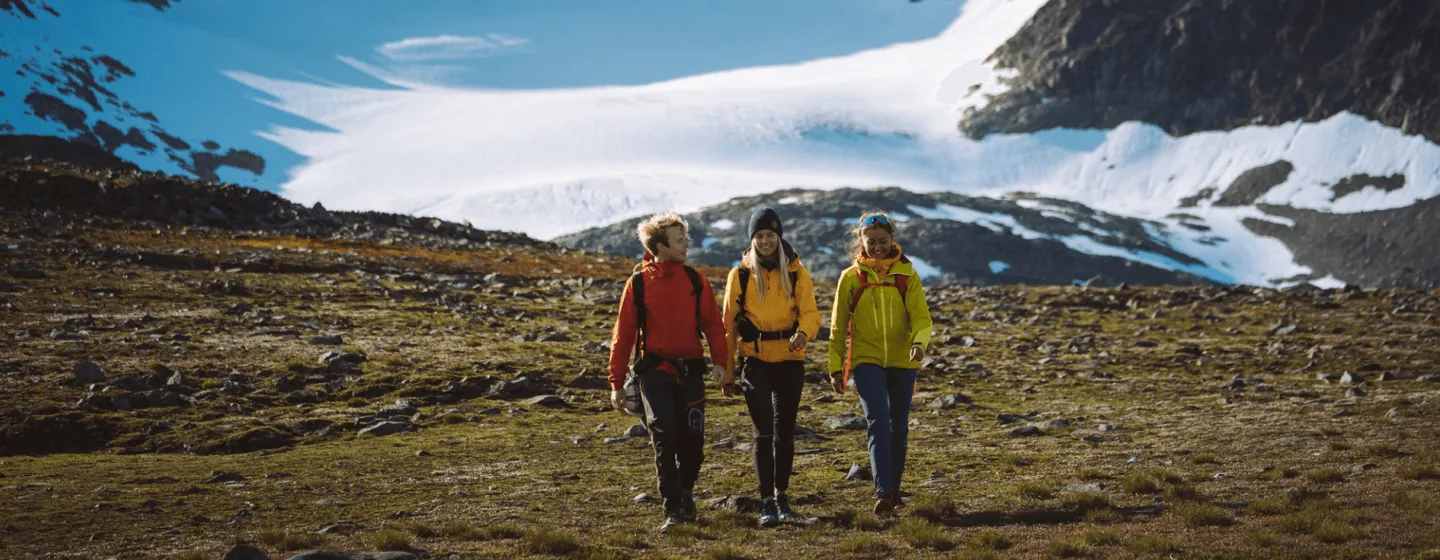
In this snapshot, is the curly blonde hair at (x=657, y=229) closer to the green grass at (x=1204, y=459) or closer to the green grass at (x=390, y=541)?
the green grass at (x=390, y=541)

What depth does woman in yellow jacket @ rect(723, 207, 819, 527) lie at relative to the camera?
10.7 metres

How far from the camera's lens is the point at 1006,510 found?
11.1 metres

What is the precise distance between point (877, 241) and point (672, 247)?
2.09 meters

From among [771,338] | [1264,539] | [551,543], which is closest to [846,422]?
[771,338]

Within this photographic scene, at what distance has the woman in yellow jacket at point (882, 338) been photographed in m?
10.8

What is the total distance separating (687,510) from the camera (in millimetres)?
10805

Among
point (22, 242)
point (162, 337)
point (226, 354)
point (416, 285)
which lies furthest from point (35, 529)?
point (22, 242)

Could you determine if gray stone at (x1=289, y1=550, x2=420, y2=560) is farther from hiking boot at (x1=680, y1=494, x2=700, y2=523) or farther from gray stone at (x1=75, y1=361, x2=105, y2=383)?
gray stone at (x1=75, y1=361, x2=105, y2=383)

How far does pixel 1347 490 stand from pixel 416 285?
33046 millimetres

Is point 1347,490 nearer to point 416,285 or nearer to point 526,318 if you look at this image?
point 526,318

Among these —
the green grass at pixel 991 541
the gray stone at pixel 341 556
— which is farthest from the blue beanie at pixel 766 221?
the gray stone at pixel 341 556

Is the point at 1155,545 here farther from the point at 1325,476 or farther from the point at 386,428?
the point at 386,428

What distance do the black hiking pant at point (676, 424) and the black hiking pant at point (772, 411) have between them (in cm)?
53

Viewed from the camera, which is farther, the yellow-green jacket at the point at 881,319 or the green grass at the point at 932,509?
the yellow-green jacket at the point at 881,319
